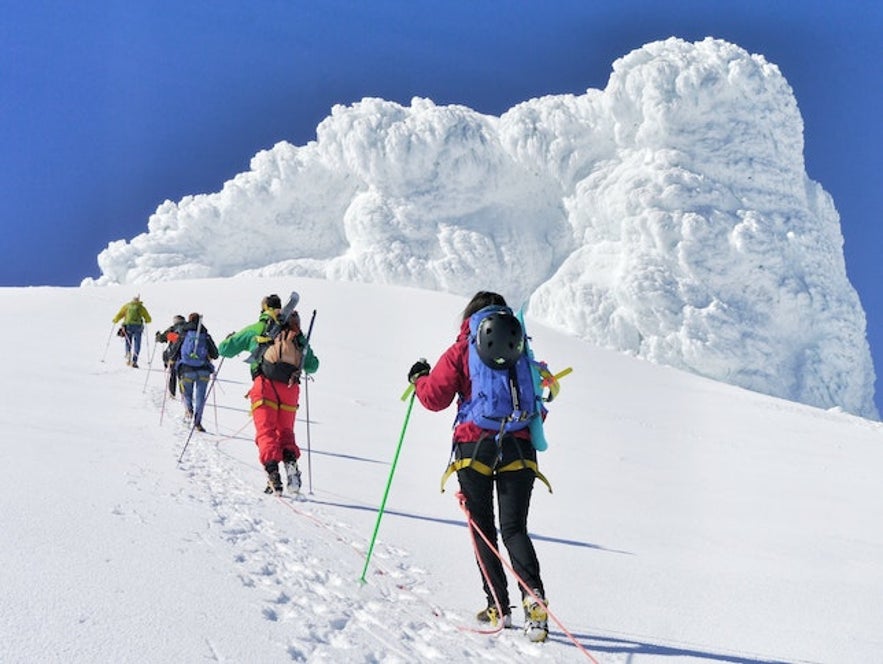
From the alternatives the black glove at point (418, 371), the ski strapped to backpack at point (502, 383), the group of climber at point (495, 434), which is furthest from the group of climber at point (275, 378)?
the ski strapped to backpack at point (502, 383)

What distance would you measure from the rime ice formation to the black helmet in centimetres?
4533

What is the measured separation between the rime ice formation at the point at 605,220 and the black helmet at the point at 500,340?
45.3 meters

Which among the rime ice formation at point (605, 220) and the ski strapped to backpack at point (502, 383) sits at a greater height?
the rime ice formation at point (605, 220)

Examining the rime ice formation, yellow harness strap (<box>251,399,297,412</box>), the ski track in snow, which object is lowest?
the ski track in snow

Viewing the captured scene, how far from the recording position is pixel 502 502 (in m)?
3.46

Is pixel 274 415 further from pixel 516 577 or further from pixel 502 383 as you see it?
pixel 516 577

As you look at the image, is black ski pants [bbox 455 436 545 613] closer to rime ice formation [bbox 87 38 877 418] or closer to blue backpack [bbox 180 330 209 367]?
blue backpack [bbox 180 330 209 367]

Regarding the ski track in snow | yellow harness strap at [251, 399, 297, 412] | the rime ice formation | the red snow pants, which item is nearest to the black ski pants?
the ski track in snow

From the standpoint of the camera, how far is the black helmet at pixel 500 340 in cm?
339

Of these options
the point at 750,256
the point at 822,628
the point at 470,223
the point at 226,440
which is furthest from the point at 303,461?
the point at 470,223

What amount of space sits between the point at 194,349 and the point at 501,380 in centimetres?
711

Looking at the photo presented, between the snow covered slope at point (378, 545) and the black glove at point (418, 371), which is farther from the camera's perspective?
the black glove at point (418, 371)

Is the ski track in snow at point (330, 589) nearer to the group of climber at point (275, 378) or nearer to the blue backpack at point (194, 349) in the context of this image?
the group of climber at point (275, 378)

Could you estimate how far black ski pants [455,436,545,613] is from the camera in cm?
334
